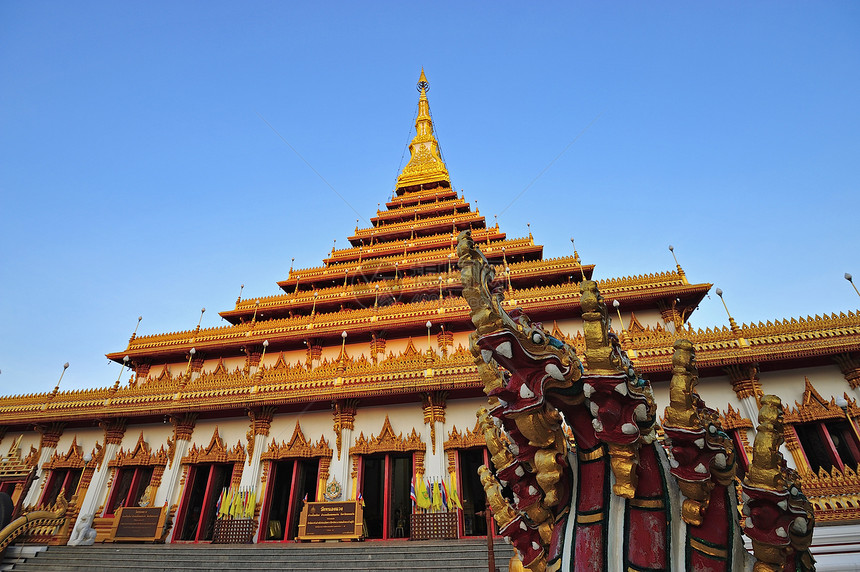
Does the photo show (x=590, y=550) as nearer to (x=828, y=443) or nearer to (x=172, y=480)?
(x=828, y=443)

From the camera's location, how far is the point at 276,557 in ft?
36.4

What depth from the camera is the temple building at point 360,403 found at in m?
12.4

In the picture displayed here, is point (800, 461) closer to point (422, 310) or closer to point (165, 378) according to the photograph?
point (422, 310)

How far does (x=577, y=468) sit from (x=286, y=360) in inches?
688

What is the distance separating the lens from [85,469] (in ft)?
52.8

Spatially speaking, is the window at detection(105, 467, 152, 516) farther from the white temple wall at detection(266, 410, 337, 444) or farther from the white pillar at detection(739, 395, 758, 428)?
the white pillar at detection(739, 395, 758, 428)

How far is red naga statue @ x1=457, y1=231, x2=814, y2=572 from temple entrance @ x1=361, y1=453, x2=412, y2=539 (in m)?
12.6

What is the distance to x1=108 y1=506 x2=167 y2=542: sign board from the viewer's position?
14.0 meters

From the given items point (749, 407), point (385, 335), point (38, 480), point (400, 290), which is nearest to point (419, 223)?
point (400, 290)

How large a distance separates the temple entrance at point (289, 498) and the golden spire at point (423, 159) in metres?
20.5

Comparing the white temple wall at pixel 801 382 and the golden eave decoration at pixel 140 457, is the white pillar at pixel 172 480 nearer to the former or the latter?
the golden eave decoration at pixel 140 457

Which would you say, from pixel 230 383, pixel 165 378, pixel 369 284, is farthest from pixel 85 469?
pixel 369 284

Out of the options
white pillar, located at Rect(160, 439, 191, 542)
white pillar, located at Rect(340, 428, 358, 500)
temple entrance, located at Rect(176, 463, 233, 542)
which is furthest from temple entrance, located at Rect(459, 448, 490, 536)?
white pillar, located at Rect(160, 439, 191, 542)

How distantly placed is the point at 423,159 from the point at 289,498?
25.3 meters
